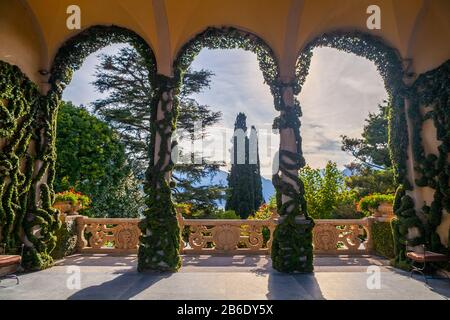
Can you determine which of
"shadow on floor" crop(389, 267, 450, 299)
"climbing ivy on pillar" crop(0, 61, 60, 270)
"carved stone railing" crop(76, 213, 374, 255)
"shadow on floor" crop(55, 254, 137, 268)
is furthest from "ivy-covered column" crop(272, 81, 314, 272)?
"climbing ivy on pillar" crop(0, 61, 60, 270)

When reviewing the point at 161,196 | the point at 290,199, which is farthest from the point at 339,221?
the point at 161,196

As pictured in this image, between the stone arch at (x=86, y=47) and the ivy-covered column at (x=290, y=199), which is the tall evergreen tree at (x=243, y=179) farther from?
the stone arch at (x=86, y=47)

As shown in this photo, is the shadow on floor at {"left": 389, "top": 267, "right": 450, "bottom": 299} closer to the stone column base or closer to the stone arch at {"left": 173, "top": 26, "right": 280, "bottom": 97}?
the stone column base

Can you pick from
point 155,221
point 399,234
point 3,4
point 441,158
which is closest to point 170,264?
point 155,221

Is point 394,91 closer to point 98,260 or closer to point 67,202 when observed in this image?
point 98,260

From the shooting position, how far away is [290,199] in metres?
6.00

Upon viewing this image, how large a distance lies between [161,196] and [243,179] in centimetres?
1311

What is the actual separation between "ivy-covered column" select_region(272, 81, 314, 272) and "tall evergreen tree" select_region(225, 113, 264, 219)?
11.4m

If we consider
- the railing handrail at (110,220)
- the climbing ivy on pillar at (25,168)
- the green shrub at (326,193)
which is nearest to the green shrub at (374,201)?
the green shrub at (326,193)

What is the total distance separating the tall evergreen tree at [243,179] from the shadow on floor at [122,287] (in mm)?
12160

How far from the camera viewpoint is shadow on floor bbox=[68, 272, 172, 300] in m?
4.07

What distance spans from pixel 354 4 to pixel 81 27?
621cm

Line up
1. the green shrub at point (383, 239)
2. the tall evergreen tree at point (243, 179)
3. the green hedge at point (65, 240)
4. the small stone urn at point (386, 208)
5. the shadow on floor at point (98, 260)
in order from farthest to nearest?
the tall evergreen tree at point (243, 179) < the small stone urn at point (386, 208) < the green shrub at point (383, 239) < the green hedge at point (65, 240) < the shadow on floor at point (98, 260)

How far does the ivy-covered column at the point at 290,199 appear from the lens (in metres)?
5.71
